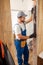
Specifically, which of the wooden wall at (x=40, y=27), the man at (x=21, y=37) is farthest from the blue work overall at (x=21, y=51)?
the wooden wall at (x=40, y=27)

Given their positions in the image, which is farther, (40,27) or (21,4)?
(40,27)

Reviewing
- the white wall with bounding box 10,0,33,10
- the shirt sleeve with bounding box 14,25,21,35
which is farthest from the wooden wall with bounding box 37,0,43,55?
the shirt sleeve with bounding box 14,25,21,35

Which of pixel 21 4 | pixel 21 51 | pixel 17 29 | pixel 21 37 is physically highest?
pixel 21 4

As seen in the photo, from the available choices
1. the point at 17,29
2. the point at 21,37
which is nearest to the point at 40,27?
the point at 21,37

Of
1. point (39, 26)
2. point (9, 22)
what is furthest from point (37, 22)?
point (9, 22)

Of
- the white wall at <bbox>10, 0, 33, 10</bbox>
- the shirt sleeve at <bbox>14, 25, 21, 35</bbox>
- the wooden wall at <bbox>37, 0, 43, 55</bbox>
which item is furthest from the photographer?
the wooden wall at <bbox>37, 0, 43, 55</bbox>

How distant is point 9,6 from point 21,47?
2.73ft

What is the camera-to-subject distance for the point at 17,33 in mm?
2438

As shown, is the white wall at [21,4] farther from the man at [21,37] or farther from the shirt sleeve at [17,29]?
the shirt sleeve at [17,29]

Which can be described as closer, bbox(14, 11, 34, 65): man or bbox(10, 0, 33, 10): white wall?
bbox(10, 0, 33, 10): white wall

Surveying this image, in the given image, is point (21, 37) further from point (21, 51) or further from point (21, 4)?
point (21, 4)

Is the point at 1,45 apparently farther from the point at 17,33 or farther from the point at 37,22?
the point at 37,22

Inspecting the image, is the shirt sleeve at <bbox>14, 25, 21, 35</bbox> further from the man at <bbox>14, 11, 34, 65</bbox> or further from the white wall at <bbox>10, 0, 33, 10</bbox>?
the white wall at <bbox>10, 0, 33, 10</bbox>

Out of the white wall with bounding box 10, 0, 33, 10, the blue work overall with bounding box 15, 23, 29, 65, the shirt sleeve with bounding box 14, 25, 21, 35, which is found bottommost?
the blue work overall with bounding box 15, 23, 29, 65
